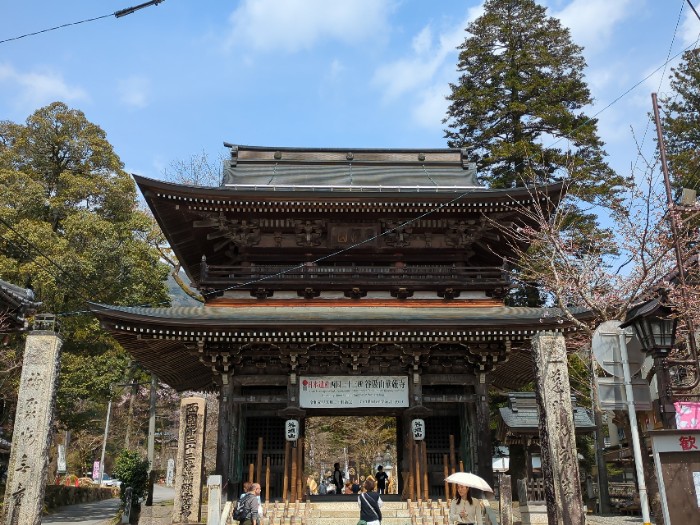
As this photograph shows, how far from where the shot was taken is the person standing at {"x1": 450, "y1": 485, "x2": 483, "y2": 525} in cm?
912

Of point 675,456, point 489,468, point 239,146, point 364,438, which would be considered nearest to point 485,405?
A: point 489,468

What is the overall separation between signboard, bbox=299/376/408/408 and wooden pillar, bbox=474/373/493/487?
1973 mm

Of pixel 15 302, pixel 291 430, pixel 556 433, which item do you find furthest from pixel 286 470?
pixel 15 302

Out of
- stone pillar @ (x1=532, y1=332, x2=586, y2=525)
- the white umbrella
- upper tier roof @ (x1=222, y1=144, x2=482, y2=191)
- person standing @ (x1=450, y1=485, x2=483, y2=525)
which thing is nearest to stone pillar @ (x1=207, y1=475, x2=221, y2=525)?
the white umbrella

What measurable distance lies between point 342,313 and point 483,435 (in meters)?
4.92

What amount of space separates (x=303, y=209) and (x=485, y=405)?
24.3 feet

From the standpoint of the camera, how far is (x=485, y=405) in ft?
52.5

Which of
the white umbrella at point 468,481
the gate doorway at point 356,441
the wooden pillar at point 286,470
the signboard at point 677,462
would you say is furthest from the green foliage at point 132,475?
the signboard at point 677,462

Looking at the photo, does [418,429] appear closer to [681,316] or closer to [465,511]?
[465,511]

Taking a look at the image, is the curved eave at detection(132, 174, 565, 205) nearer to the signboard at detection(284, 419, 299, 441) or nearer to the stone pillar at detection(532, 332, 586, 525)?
the stone pillar at detection(532, 332, 586, 525)

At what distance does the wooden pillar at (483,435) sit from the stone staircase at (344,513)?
55.8 inches

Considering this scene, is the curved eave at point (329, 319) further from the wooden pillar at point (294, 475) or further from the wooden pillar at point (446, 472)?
the wooden pillar at point (446, 472)

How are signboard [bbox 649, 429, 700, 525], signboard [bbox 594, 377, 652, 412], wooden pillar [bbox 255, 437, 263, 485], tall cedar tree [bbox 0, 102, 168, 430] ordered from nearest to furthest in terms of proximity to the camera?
1. signboard [bbox 594, 377, 652, 412]
2. signboard [bbox 649, 429, 700, 525]
3. wooden pillar [bbox 255, 437, 263, 485]
4. tall cedar tree [bbox 0, 102, 168, 430]

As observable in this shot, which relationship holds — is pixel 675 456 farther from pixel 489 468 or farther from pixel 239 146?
pixel 239 146
